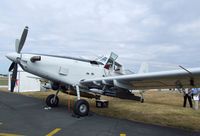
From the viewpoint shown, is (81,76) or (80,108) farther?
(81,76)

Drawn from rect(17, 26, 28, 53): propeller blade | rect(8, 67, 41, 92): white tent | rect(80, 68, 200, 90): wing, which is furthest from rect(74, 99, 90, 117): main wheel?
rect(8, 67, 41, 92): white tent

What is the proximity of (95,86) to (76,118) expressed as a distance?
6.46ft

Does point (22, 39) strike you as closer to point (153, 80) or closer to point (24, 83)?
point (153, 80)

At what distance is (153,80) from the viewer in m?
8.23

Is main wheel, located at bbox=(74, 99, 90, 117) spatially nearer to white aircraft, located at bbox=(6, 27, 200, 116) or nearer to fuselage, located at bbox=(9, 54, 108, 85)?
white aircraft, located at bbox=(6, 27, 200, 116)

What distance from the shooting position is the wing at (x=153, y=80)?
688 centimetres

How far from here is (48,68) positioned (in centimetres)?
945

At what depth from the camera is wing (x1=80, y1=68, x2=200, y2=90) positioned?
22.6 feet

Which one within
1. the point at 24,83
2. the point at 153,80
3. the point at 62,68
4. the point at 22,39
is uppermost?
the point at 22,39

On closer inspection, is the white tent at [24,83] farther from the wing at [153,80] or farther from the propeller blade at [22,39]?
the wing at [153,80]

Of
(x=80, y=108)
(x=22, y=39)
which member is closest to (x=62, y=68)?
(x=80, y=108)

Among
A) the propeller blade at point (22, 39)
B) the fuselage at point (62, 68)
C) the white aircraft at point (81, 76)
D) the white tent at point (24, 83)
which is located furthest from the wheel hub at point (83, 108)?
the white tent at point (24, 83)

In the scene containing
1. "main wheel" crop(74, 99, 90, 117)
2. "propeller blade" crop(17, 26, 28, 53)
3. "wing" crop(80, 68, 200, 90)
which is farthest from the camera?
"propeller blade" crop(17, 26, 28, 53)

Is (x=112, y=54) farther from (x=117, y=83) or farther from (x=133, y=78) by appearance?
(x=133, y=78)
